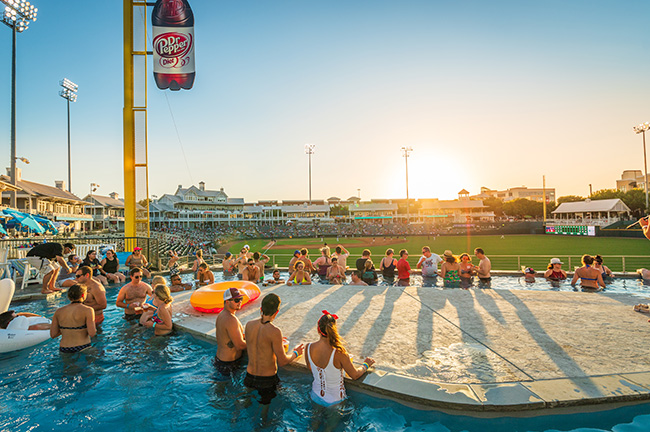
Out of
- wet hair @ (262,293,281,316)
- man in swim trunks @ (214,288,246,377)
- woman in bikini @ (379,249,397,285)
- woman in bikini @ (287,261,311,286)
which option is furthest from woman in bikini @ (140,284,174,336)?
woman in bikini @ (379,249,397,285)

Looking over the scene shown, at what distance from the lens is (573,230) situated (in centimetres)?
4162

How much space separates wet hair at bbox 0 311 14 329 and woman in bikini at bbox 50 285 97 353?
146 cm

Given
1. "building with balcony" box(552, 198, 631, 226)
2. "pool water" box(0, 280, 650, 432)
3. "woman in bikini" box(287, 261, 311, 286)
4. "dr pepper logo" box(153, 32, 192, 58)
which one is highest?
"dr pepper logo" box(153, 32, 192, 58)

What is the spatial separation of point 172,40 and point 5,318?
11900mm

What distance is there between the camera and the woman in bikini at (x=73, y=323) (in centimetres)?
499

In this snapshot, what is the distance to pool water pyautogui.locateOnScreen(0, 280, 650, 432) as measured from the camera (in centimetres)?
327

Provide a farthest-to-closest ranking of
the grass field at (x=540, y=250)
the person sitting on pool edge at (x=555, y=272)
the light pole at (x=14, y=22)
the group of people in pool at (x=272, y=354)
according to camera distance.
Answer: the light pole at (x=14, y=22) < the grass field at (x=540, y=250) < the person sitting on pool edge at (x=555, y=272) < the group of people in pool at (x=272, y=354)

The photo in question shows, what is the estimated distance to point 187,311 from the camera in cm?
710

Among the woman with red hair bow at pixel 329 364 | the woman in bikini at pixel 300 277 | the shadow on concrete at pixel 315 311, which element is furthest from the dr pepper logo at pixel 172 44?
the woman with red hair bow at pixel 329 364

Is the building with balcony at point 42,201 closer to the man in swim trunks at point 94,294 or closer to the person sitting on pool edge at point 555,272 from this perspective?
the man in swim trunks at point 94,294

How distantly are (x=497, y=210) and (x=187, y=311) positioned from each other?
324 feet

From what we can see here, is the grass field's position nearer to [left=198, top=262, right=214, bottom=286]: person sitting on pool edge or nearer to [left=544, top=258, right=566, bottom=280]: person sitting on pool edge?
[left=544, top=258, right=566, bottom=280]: person sitting on pool edge

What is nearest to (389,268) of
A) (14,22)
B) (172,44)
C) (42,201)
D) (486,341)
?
(486,341)

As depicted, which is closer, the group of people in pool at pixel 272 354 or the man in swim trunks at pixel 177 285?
the group of people in pool at pixel 272 354
